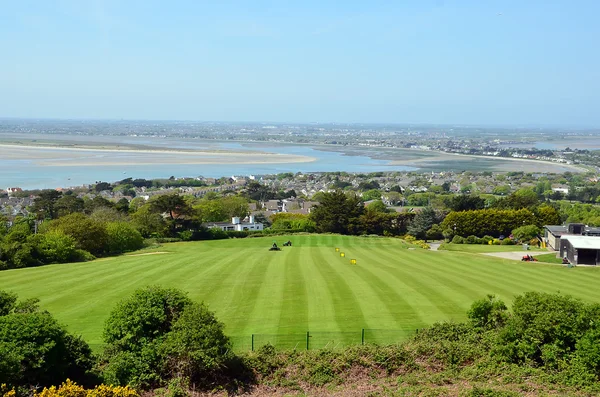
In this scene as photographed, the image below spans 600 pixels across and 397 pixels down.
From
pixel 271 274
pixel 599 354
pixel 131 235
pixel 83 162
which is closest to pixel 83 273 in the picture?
pixel 271 274

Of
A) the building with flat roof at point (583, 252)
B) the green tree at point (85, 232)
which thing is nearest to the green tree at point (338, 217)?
the green tree at point (85, 232)

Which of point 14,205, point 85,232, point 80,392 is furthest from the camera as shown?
point 14,205

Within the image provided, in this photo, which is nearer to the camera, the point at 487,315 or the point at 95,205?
the point at 487,315

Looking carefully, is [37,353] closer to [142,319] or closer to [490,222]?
[142,319]

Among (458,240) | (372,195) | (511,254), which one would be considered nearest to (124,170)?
(372,195)

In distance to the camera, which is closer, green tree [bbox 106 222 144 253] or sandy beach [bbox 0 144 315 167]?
green tree [bbox 106 222 144 253]

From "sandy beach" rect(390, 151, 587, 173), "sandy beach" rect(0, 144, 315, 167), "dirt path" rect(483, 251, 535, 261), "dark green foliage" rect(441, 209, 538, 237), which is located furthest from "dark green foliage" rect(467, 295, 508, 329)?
"sandy beach" rect(390, 151, 587, 173)

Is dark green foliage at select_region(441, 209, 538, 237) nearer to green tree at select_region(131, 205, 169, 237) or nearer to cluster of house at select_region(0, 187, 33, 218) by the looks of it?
green tree at select_region(131, 205, 169, 237)

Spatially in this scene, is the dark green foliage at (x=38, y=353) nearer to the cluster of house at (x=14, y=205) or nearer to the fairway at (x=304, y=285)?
the fairway at (x=304, y=285)

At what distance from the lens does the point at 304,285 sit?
23.0m

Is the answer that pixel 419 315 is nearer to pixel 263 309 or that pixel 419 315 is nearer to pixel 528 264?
pixel 263 309

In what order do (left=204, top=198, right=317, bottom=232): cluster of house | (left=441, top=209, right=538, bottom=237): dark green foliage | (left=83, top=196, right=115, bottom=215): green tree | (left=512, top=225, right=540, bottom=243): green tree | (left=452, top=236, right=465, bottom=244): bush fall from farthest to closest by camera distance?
(left=204, top=198, right=317, bottom=232): cluster of house < (left=83, top=196, right=115, bottom=215): green tree < (left=441, top=209, right=538, bottom=237): dark green foliage < (left=452, top=236, right=465, bottom=244): bush < (left=512, top=225, right=540, bottom=243): green tree

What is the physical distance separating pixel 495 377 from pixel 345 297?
26.7 feet

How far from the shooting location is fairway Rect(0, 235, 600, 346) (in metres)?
17.8
